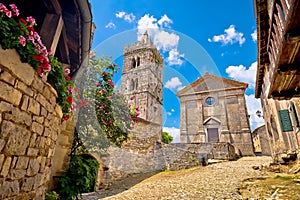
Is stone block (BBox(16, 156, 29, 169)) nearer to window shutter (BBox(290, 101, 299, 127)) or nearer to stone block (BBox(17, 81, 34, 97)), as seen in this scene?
stone block (BBox(17, 81, 34, 97))

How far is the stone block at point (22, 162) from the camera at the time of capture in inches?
75.3

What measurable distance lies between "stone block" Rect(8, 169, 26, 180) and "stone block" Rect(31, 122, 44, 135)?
468mm

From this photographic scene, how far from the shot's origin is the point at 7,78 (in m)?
1.68

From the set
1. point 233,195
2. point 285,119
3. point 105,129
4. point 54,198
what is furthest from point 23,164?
point 285,119

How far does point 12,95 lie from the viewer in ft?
5.76

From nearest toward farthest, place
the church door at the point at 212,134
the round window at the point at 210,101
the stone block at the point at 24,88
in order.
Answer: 1. the stone block at the point at 24,88
2. the church door at the point at 212,134
3. the round window at the point at 210,101

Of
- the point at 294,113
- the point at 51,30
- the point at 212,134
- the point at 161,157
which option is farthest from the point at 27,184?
the point at 212,134

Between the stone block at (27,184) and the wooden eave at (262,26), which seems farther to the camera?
the wooden eave at (262,26)

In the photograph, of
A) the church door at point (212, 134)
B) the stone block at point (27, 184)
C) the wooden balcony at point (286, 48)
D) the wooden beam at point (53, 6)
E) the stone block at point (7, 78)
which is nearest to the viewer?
the stone block at point (7, 78)

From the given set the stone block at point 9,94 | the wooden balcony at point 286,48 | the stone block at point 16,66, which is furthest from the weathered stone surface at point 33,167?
the wooden balcony at point 286,48

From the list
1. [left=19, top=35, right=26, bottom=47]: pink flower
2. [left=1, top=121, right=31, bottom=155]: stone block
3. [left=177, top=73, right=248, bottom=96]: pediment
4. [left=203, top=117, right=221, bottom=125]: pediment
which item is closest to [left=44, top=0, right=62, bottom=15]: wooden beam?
[left=19, top=35, right=26, bottom=47]: pink flower

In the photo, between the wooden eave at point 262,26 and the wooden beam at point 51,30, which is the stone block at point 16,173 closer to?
the wooden beam at point 51,30

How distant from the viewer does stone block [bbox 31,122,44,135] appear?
84.5 inches

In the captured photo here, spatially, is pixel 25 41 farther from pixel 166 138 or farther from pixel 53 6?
pixel 166 138
